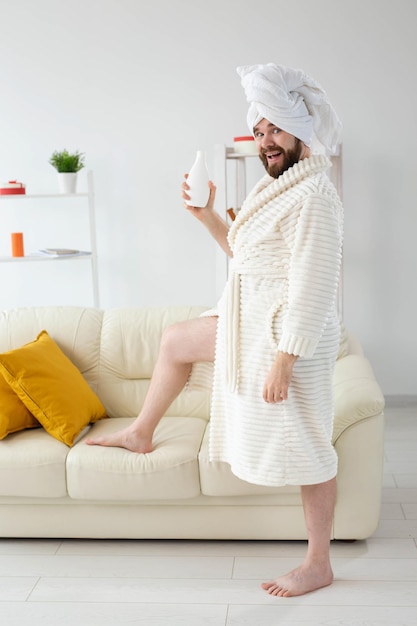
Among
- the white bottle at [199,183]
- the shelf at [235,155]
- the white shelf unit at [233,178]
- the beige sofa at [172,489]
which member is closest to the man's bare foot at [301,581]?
the beige sofa at [172,489]

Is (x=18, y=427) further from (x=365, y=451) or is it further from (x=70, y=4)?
(x=70, y=4)

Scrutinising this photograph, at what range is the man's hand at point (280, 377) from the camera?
7.77 feet

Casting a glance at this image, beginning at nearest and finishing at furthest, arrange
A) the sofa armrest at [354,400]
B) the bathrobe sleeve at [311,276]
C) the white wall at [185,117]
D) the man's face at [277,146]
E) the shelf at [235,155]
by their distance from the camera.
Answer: the bathrobe sleeve at [311,276] < the man's face at [277,146] < the sofa armrest at [354,400] < the shelf at [235,155] < the white wall at [185,117]

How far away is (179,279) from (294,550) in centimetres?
224

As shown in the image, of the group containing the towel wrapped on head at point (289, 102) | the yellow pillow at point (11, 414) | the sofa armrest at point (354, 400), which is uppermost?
the towel wrapped on head at point (289, 102)

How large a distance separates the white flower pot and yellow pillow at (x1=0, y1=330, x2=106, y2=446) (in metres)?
1.45

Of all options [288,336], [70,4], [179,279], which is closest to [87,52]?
[70,4]

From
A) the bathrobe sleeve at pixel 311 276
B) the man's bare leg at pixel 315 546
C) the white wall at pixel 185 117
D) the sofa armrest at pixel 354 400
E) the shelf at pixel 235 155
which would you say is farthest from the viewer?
the white wall at pixel 185 117

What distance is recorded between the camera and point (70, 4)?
4.59m

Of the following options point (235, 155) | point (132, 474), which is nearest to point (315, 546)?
point (132, 474)

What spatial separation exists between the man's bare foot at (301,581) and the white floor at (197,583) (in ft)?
0.08

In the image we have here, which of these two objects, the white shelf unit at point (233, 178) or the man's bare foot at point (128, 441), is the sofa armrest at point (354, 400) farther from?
the white shelf unit at point (233, 178)

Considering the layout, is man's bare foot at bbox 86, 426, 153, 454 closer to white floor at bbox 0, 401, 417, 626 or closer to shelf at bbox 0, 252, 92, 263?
white floor at bbox 0, 401, 417, 626

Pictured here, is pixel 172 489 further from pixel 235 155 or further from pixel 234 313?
pixel 235 155
